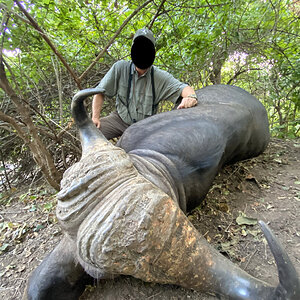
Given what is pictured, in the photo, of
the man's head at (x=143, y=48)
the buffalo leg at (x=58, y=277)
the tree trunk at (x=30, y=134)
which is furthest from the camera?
the man's head at (x=143, y=48)

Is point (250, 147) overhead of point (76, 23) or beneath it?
beneath

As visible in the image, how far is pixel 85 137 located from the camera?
1611 mm

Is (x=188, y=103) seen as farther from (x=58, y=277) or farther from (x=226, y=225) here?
(x=58, y=277)

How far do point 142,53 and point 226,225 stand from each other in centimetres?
241

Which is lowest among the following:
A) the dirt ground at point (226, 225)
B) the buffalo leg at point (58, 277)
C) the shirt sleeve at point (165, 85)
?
the dirt ground at point (226, 225)

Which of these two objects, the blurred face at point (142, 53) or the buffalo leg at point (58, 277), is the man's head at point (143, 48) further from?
the buffalo leg at point (58, 277)

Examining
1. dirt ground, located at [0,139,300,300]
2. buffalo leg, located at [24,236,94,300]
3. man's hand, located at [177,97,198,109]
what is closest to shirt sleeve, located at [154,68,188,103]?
man's hand, located at [177,97,198,109]

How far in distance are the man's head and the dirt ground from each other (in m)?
1.87

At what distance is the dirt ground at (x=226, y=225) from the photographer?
1681mm

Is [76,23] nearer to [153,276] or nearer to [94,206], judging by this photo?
[94,206]

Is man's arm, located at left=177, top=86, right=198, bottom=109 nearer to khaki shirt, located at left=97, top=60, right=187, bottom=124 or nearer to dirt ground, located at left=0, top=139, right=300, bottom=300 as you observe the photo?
khaki shirt, located at left=97, top=60, right=187, bottom=124

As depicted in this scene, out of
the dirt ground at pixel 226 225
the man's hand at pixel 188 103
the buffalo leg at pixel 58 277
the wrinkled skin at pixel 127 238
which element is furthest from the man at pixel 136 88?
the buffalo leg at pixel 58 277

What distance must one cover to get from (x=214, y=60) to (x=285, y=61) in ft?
4.28

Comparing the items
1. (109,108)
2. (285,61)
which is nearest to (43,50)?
(109,108)
